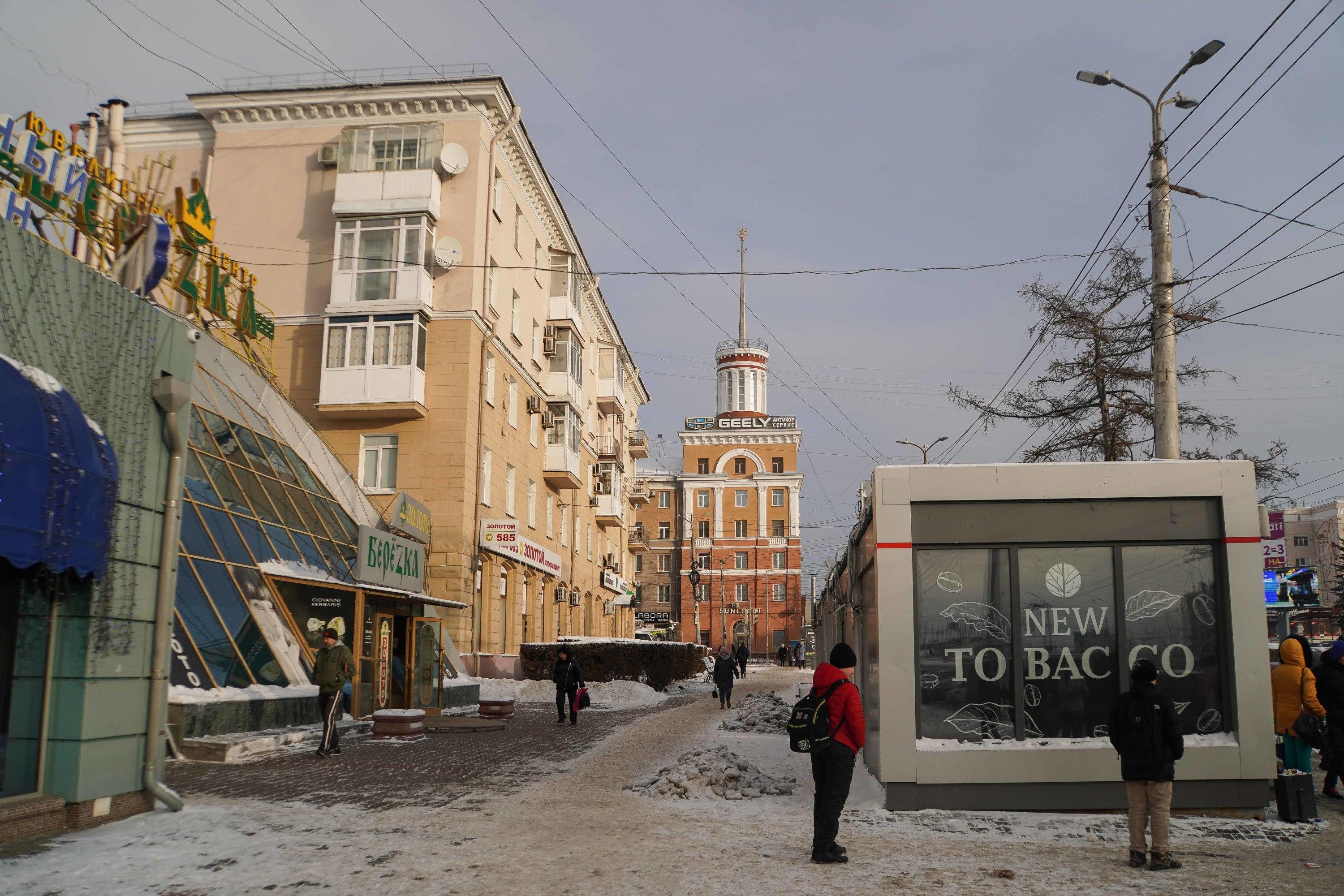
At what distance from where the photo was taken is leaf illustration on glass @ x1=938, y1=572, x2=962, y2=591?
437 inches

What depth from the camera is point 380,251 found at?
32.9 m

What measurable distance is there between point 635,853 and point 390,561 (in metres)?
15.3

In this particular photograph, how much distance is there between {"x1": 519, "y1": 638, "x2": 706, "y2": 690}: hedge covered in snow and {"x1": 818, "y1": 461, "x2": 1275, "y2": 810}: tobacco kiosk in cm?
2152

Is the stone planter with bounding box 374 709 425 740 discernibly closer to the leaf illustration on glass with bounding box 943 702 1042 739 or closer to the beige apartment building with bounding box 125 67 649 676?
the leaf illustration on glass with bounding box 943 702 1042 739

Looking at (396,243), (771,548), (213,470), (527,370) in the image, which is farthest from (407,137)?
(771,548)

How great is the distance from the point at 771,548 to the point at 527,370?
6356cm

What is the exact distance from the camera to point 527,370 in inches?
1566

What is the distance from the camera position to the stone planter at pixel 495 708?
22.9 meters

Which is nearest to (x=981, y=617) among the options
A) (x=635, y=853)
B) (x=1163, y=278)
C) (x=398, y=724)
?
(x=635, y=853)

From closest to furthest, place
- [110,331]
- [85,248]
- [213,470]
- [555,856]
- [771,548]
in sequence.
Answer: [555,856] < [110,331] < [213,470] < [85,248] < [771,548]

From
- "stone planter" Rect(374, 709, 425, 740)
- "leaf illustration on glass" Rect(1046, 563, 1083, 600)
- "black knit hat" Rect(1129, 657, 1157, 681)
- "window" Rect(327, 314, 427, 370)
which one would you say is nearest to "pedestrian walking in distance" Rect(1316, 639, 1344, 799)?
"leaf illustration on glass" Rect(1046, 563, 1083, 600)

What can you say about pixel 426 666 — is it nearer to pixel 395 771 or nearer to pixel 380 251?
pixel 395 771

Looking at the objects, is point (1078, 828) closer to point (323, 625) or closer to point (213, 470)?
point (323, 625)

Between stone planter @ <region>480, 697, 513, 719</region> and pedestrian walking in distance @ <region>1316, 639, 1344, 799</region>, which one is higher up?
pedestrian walking in distance @ <region>1316, 639, 1344, 799</region>
